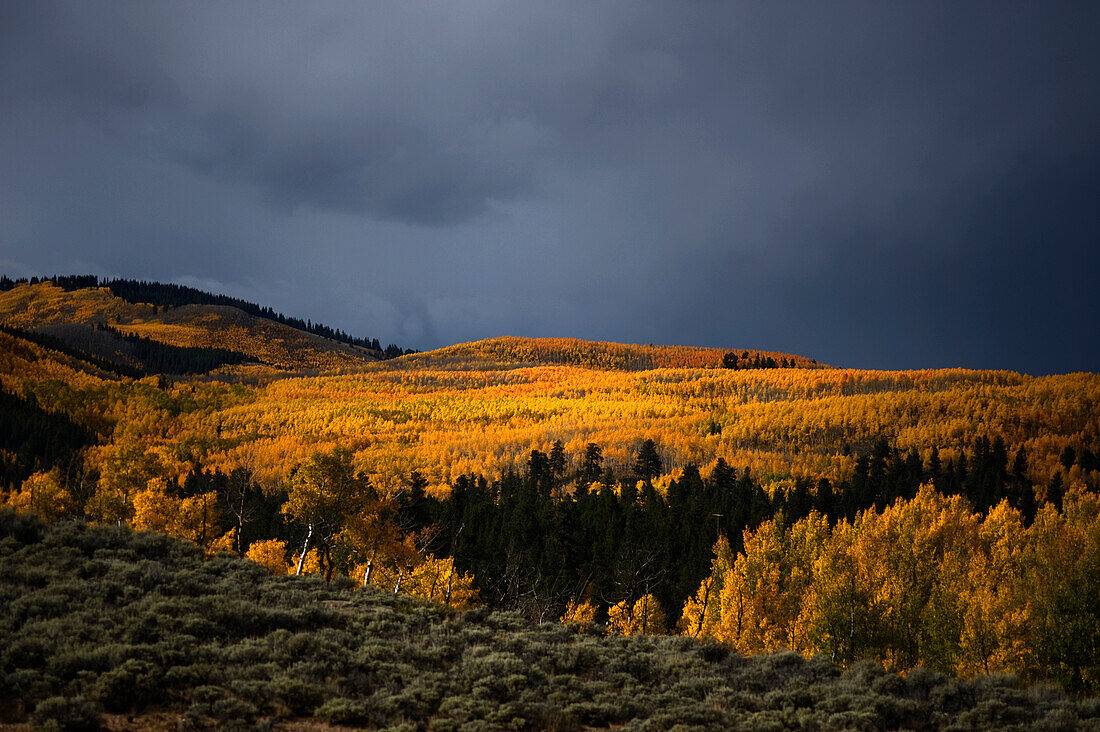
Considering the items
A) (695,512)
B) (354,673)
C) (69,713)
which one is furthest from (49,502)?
(695,512)

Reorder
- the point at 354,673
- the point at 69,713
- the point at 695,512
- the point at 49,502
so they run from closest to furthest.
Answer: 1. the point at 69,713
2. the point at 354,673
3. the point at 49,502
4. the point at 695,512

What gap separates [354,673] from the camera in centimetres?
1784

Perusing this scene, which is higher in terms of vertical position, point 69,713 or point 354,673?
point 69,713

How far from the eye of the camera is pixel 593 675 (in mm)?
20719

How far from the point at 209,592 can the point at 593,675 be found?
1404 centimetres

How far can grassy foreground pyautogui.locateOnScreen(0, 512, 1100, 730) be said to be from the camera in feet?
49.9

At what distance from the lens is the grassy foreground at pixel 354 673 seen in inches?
599

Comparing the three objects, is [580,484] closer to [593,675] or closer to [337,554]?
[337,554]

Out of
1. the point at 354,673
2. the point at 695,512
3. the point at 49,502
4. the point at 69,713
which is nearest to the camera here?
the point at 69,713

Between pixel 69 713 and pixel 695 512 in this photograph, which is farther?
pixel 695 512

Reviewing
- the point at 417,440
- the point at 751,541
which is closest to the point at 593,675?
the point at 751,541

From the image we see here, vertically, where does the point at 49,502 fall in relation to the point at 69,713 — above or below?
below

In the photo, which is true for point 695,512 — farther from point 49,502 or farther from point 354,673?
point 354,673

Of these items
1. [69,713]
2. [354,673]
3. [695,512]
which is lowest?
[354,673]
